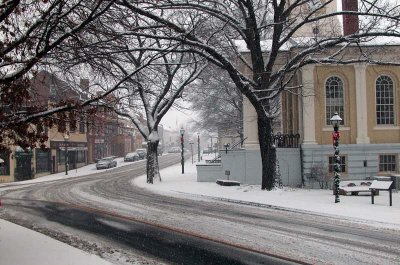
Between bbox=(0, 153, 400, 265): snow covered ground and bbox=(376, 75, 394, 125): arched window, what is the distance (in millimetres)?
6768

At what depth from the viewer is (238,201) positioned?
1923 centimetres

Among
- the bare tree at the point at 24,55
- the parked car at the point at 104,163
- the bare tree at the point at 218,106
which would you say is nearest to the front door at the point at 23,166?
the parked car at the point at 104,163

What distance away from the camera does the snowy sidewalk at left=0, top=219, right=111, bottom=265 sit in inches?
345

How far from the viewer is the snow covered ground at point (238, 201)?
9.20m

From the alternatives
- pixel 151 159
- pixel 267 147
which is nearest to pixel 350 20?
pixel 267 147

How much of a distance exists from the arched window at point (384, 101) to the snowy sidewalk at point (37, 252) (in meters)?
21.4

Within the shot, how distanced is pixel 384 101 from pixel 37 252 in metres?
22.8

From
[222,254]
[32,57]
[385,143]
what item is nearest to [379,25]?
A: [385,143]

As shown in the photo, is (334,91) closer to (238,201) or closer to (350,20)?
(350,20)

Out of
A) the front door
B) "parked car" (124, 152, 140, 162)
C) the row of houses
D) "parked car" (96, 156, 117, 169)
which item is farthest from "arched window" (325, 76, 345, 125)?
"parked car" (124, 152, 140, 162)

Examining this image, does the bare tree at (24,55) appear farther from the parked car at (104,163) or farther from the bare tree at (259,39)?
the parked car at (104,163)

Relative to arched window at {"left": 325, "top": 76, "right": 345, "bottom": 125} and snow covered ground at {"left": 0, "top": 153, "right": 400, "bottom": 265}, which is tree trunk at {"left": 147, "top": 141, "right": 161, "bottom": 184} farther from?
arched window at {"left": 325, "top": 76, "right": 345, "bottom": 125}

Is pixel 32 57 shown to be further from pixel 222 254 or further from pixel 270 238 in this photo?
pixel 270 238

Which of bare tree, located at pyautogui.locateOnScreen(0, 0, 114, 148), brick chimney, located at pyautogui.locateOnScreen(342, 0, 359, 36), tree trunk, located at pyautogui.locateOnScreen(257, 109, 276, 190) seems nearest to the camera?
bare tree, located at pyautogui.locateOnScreen(0, 0, 114, 148)
